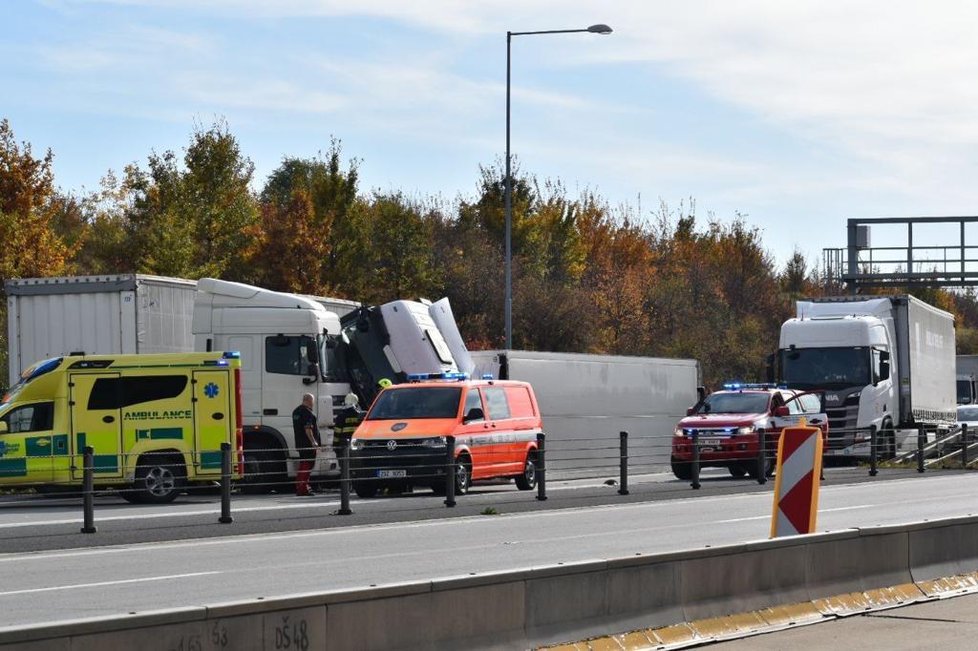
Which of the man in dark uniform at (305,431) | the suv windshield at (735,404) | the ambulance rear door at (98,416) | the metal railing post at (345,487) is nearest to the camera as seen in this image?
the metal railing post at (345,487)

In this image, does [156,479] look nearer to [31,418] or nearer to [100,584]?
[31,418]

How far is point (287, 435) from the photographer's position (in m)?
30.0

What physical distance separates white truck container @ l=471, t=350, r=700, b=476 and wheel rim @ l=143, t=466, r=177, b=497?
26.3 feet

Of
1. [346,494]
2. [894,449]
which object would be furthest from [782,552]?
[894,449]

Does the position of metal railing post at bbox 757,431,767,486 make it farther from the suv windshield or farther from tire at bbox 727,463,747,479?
the suv windshield

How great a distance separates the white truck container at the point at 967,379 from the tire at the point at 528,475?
41.2 metres

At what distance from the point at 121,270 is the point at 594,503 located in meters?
24.8

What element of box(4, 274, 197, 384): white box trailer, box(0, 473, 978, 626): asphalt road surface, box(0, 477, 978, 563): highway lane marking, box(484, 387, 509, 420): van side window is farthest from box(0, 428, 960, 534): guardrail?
box(4, 274, 197, 384): white box trailer

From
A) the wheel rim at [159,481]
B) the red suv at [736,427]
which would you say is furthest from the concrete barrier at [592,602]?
the red suv at [736,427]

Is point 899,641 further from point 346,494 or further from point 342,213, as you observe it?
point 342,213

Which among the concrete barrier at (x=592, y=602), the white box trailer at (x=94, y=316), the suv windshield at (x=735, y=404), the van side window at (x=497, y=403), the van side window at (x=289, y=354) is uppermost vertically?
the white box trailer at (x=94, y=316)

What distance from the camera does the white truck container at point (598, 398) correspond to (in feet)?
111

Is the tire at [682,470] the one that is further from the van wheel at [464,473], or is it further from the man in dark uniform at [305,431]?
the man in dark uniform at [305,431]

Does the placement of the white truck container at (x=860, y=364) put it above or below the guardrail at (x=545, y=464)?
above
